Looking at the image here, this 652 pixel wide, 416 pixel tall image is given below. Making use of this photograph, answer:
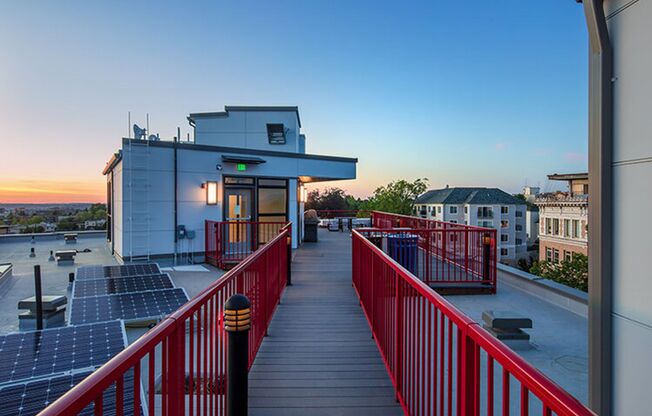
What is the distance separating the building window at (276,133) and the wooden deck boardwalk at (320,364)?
36.1 feet

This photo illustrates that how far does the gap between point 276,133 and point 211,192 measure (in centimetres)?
605

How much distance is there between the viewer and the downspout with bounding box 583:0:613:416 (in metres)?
2.17

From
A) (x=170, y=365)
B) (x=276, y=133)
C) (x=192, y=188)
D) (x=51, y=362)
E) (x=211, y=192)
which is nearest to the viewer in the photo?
(x=170, y=365)

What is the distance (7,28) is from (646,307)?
1614 centimetres

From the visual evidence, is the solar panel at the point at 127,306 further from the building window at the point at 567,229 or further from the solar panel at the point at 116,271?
the building window at the point at 567,229

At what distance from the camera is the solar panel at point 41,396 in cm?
257

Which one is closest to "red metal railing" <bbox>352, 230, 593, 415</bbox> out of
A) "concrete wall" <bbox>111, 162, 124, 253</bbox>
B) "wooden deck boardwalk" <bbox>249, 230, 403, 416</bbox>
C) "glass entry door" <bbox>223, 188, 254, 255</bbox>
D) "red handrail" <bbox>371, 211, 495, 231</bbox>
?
"wooden deck boardwalk" <bbox>249, 230, 403, 416</bbox>

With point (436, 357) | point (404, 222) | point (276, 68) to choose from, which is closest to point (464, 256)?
point (404, 222)

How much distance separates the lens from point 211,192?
10508 mm

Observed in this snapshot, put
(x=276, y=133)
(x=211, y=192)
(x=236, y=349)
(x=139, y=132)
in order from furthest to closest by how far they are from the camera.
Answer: (x=276, y=133)
(x=211, y=192)
(x=139, y=132)
(x=236, y=349)

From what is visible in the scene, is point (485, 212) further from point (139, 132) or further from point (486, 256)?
point (139, 132)

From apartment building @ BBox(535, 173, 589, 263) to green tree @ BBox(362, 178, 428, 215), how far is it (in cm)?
1835

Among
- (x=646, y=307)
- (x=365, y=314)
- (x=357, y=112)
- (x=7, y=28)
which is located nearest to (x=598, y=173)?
(x=646, y=307)

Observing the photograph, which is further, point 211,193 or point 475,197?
point 475,197
